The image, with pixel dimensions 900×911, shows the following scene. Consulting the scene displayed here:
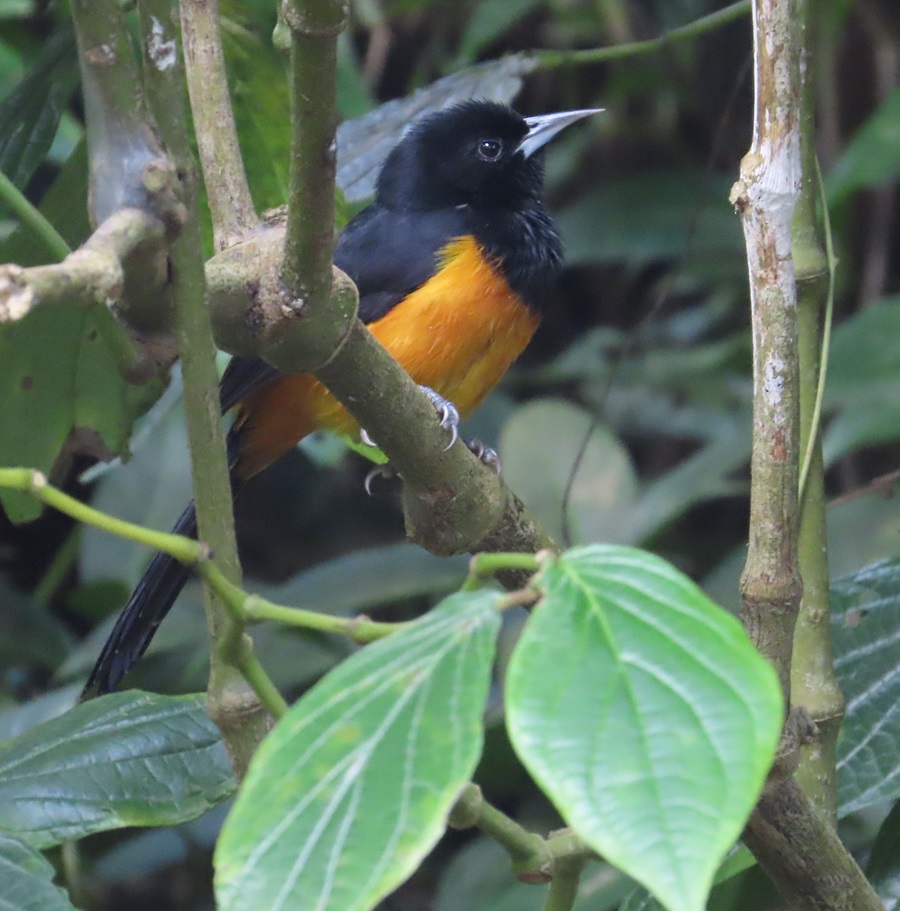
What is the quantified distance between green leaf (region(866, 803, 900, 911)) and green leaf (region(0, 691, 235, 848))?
2.43 feet

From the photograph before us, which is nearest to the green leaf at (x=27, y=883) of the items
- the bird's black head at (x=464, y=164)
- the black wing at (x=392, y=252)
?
the black wing at (x=392, y=252)

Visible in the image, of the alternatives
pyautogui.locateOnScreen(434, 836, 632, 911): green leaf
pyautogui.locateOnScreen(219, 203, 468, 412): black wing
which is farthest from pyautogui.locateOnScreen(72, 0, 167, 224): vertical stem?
pyautogui.locateOnScreen(434, 836, 632, 911): green leaf

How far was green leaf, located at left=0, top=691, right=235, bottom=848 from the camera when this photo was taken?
1219mm

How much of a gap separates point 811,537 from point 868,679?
25 centimetres

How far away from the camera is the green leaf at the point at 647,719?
1.95 feet

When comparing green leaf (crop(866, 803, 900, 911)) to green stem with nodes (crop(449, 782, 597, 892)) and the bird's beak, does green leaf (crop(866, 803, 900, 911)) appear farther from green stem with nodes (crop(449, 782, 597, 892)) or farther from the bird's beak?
the bird's beak

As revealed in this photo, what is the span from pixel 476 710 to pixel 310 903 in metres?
0.13

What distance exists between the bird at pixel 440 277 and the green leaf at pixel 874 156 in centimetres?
102

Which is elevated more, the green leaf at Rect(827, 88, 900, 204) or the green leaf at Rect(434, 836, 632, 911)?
the green leaf at Rect(827, 88, 900, 204)

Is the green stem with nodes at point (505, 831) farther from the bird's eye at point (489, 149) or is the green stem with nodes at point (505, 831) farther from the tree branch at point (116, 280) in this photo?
the bird's eye at point (489, 149)

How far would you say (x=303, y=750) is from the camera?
66cm

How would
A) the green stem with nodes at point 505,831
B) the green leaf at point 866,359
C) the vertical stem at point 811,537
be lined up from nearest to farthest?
the green stem with nodes at point 505,831, the vertical stem at point 811,537, the green leaf at point 866,359

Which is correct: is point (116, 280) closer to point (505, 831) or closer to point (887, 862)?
point (505, 831)

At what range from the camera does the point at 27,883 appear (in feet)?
3.51
